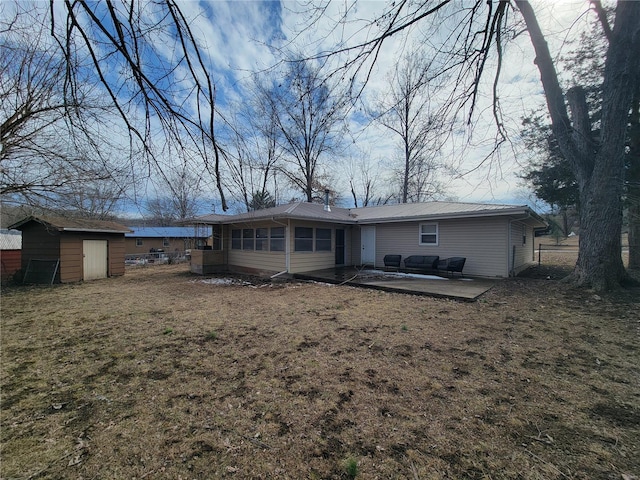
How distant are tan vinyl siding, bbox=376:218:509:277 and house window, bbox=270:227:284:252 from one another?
4.95 meters

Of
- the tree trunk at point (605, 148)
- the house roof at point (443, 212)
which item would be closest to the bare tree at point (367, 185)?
the house roof at point (443, 212)

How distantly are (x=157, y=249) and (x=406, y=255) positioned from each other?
25.7m

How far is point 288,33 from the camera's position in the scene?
265 centimetres

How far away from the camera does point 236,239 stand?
43.3ft

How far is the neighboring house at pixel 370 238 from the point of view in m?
9.47

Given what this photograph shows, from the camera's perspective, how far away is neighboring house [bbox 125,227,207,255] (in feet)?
87.1

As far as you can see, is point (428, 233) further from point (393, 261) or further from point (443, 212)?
point (393, 261)

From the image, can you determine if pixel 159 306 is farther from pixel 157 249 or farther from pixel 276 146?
pixel 157 249

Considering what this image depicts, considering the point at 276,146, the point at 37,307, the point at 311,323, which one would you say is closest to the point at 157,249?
the point at 37,307

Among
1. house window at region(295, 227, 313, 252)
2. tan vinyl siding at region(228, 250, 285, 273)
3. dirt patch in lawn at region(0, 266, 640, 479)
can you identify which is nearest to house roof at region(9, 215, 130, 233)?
tan vinyl siding at region(228, 250, 285, 273)

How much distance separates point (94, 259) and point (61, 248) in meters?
1.32

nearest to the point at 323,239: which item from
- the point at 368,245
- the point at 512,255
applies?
the point at 368,245

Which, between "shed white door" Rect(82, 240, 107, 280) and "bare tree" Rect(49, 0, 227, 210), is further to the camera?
"shed white door" Rect(82, 240, 107, 280)

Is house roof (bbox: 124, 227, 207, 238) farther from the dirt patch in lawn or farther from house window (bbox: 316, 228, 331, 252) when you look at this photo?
the dirt patch in lawn
